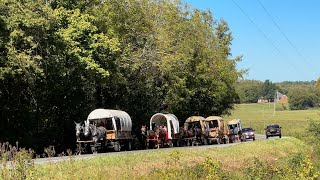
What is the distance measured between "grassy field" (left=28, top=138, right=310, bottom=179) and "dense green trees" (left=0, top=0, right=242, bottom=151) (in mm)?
11290

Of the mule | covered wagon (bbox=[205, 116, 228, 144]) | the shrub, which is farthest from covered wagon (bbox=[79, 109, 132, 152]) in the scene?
the shrub

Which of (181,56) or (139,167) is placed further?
(181,56)

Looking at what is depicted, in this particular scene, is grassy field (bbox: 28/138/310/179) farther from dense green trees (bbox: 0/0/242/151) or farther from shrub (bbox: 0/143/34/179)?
dense green trees (bbox: 0/0/242/151)

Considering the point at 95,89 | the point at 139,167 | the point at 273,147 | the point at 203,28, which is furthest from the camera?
the point at 203,28

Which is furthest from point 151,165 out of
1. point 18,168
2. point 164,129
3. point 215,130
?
point 215,130

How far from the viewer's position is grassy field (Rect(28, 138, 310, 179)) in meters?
14.2

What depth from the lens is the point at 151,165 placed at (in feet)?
66.2

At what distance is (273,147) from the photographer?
121 ft

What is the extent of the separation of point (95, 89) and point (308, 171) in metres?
34.3

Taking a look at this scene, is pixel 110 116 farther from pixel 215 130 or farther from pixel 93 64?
pixel 215 130

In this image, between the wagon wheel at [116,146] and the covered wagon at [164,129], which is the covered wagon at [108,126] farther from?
the covered wagon at [164,129]

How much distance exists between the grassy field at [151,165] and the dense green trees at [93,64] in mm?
11290

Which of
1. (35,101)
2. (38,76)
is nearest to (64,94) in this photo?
(35,101)

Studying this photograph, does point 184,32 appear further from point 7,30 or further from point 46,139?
point 7,30
